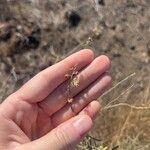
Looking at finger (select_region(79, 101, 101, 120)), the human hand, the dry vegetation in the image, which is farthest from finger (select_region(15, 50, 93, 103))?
the dry vegetation

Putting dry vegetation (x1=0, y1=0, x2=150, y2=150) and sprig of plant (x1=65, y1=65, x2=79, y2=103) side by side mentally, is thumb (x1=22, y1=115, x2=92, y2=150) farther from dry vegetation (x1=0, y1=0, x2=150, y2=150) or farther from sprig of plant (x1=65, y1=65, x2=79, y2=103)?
dry vegetation (x1=0, y1=0, x2=150, y2=150)

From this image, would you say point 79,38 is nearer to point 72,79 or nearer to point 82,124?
point 72,79

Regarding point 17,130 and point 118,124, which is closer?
point 17,130

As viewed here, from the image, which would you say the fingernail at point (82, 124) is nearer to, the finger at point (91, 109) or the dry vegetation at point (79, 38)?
the finger at point (91, 109)

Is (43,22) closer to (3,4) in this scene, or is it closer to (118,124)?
(3,4)

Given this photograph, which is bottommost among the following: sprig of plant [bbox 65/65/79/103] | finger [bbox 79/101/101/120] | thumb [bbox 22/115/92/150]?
finger [bbox 79/101/101/120]

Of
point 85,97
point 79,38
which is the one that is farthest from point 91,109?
point 79,38

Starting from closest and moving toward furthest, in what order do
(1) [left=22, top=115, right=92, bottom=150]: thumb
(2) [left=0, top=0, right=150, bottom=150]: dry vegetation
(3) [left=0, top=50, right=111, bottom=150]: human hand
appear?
(1) [left=22, top=115, right=92, bottom=150]: thumb, (3) [left=0, top=50, right=111, bottom=150]: human hand, (2) [left=0, top=0, right=150, bottom=150]: dry vegetation

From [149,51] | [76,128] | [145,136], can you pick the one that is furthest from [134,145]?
[76,128]

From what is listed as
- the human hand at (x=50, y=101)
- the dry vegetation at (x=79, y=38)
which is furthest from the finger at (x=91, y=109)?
the dry vegetation at (x=79, y=38)
